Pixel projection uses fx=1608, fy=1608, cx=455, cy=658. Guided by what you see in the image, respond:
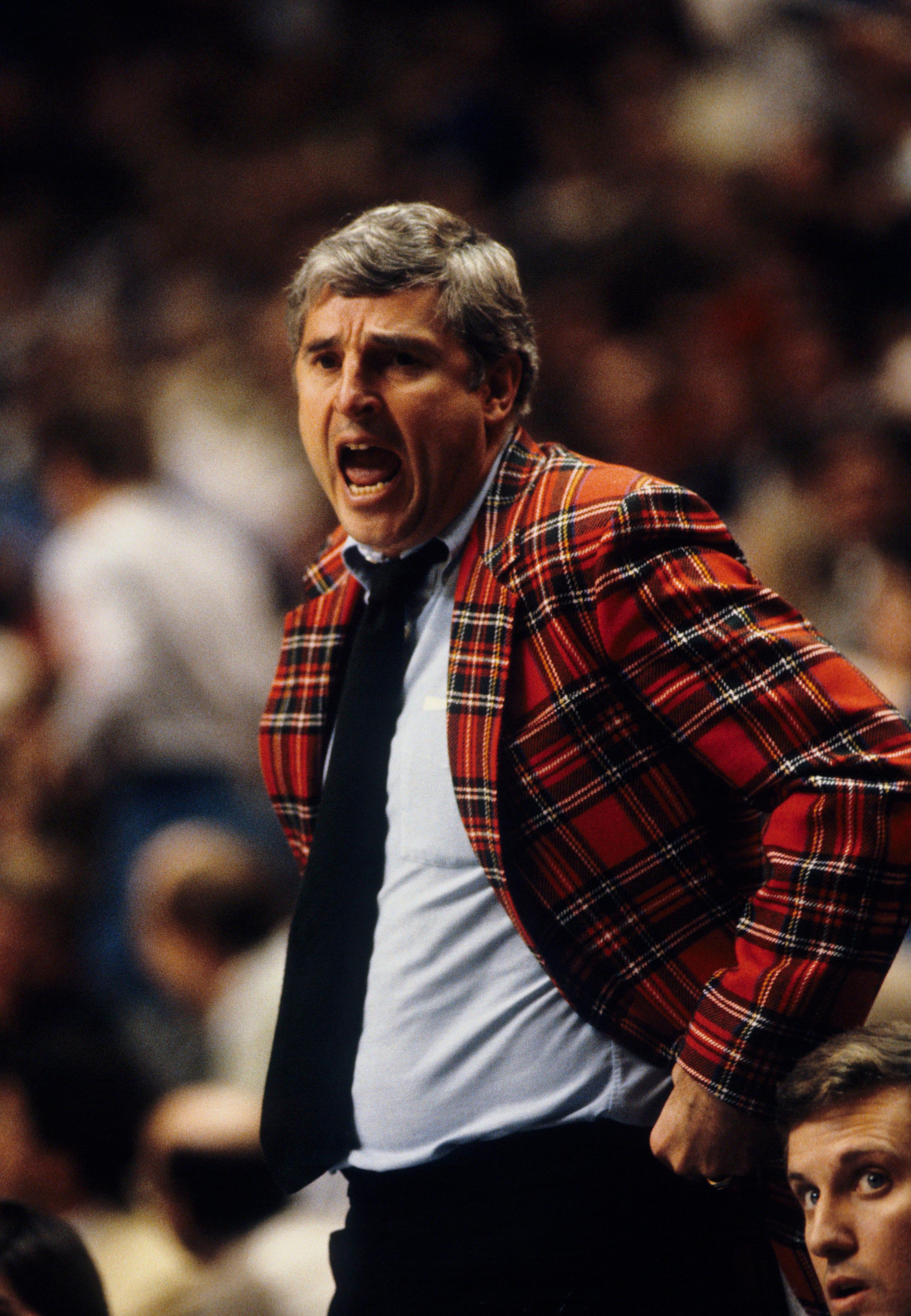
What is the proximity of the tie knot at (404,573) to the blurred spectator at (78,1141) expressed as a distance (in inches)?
56.9

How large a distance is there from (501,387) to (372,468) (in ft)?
0.53

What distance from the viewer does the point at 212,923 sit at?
119 inches

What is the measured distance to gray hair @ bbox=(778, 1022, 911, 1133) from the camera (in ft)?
4.06

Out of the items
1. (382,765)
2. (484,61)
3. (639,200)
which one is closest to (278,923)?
(382,765)

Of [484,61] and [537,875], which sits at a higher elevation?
[484,61]

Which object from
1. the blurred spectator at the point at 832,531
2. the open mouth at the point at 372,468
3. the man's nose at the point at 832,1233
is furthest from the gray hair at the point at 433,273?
the blurred spectator at the point at 832,531

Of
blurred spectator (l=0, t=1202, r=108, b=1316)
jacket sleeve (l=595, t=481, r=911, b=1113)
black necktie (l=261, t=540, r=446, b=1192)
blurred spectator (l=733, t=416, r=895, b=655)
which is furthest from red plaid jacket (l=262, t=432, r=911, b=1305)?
blurred spectator (l=733, t=416, r=895, b=655)

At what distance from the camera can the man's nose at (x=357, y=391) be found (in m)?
1.46

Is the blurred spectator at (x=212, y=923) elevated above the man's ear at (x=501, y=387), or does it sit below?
below

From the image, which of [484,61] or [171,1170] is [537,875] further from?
[484,61]

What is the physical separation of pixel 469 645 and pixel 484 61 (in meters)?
4.90

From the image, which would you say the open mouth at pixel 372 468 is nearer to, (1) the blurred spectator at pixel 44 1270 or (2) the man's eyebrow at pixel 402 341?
(2) the man's eyebrow at pixel 402 341

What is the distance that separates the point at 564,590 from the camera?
1377mm

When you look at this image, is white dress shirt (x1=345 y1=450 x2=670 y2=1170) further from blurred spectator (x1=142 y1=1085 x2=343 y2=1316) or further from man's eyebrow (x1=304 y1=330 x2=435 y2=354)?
blurred spectator (x1=142 y1=1085 x2=343 y2=1316)
